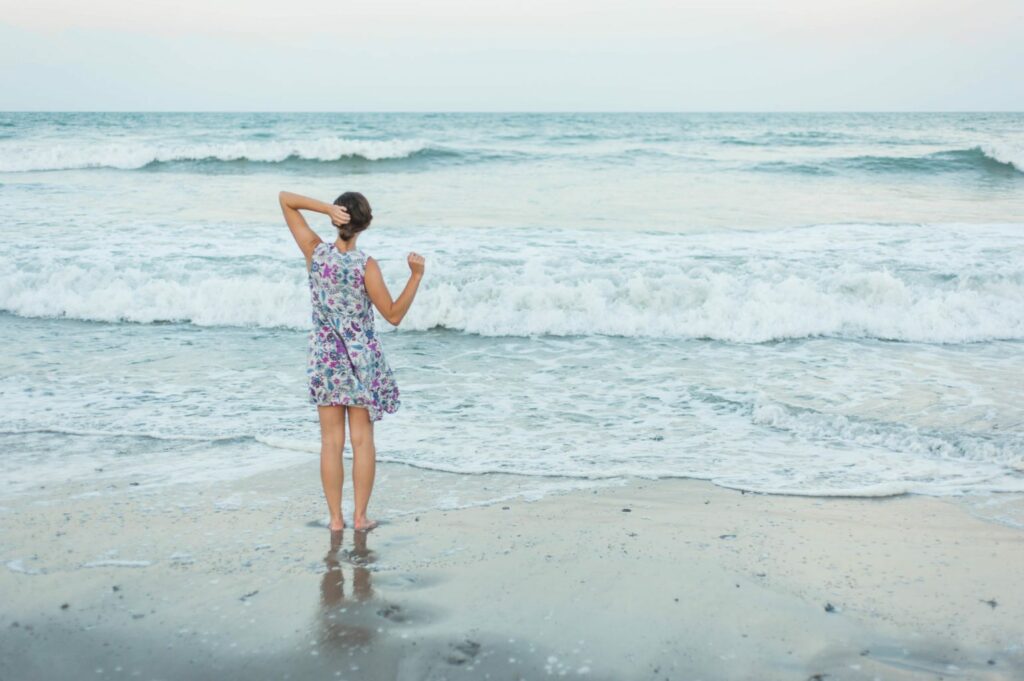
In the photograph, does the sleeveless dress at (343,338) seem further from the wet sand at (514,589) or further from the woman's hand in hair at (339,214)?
the wet sand at (514,589)

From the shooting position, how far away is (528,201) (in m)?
18.9

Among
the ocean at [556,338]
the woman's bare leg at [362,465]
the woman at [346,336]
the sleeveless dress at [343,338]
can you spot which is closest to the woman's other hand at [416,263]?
the woman at [346,336]

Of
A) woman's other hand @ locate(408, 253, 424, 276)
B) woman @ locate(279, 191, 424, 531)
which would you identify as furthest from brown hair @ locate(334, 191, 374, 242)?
woman's other hand @ locate(408, 253, 424, 276)

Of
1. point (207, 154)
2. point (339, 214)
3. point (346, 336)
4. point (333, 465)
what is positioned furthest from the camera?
point (207, 154)

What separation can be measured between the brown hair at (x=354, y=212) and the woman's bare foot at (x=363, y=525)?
1.48 metres

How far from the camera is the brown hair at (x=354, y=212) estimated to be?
408 cm

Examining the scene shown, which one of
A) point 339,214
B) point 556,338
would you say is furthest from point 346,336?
point 556,338

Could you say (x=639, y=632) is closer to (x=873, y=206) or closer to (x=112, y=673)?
(x=112, y=673)

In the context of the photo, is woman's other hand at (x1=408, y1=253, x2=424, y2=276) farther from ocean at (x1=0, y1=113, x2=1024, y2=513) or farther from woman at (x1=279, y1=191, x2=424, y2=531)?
ocean at (x1=0, y1=113, x2=1024, y2=513)

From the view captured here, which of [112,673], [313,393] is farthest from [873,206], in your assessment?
[112,673]

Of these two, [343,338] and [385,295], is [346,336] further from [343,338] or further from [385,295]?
[385,295]

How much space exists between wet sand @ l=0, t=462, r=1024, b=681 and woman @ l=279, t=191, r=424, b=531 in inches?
15.6

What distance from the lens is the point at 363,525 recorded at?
4551mm

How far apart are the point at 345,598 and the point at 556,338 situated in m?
6.14
